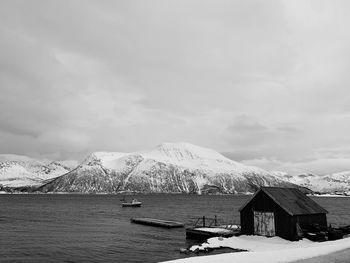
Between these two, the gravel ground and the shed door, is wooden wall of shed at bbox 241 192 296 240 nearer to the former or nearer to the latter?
the shed door

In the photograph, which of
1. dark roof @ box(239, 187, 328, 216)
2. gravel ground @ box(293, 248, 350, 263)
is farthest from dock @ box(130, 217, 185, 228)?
gravel ground @ box(293, 248, 350, 263)

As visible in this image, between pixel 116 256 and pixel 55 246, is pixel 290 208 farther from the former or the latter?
pixel 55 246

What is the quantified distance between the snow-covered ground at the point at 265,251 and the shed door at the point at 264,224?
86cm

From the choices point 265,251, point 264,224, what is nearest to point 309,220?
point 264,224

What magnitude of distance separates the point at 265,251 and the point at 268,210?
56.0ft

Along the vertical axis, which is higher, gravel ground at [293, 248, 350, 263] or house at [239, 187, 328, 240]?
house at [239, 187, 328, 240]

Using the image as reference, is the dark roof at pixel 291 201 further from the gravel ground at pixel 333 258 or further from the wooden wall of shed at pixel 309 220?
the gravel ground at pixel 333 258

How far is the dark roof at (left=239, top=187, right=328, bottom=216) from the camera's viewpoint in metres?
44.5

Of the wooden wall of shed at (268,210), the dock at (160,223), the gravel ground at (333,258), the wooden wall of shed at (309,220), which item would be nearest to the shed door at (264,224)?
the wooden wall of shed at (268,210)

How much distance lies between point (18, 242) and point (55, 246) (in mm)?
6912

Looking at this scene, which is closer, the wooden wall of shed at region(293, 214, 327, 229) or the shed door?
the wooden wall of shed at region(293, 214, 327, 229)

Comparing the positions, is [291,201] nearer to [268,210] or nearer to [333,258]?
[268,210]

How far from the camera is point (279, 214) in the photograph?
44.2m

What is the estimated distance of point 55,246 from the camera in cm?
4869
